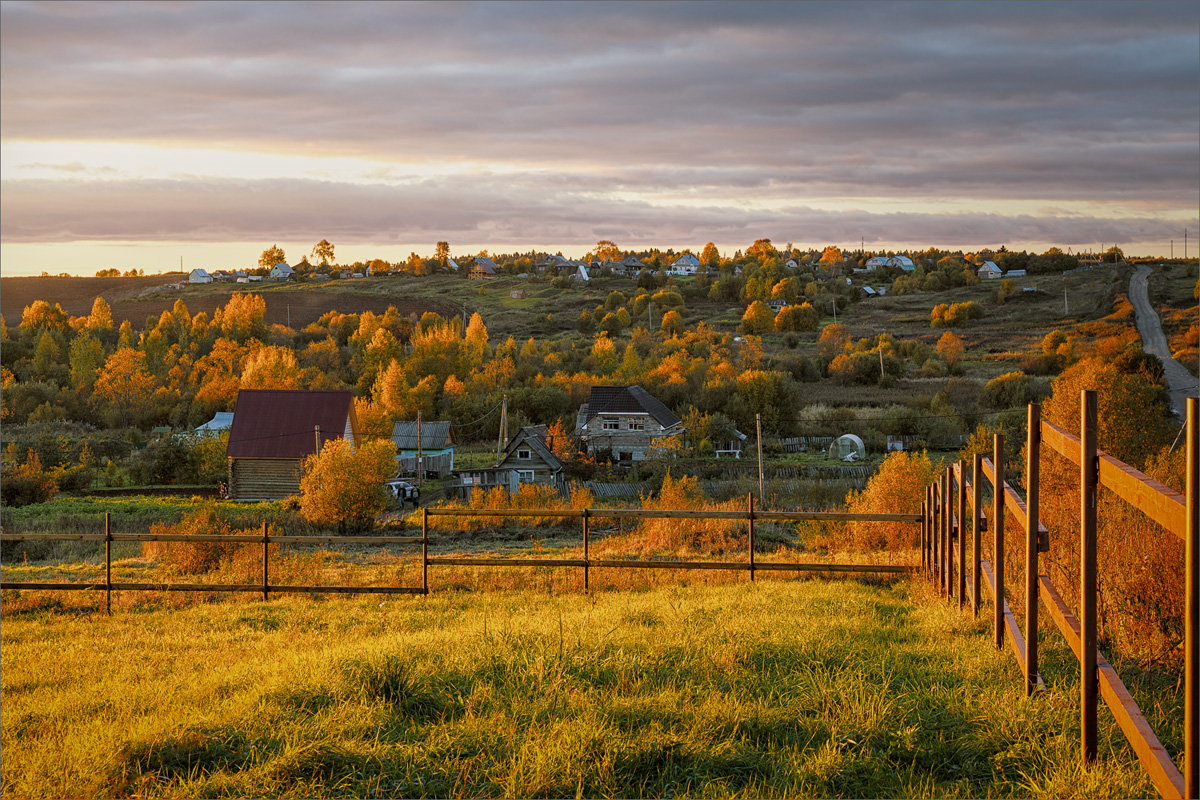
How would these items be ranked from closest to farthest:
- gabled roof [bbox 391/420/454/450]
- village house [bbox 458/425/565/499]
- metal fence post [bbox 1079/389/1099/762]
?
metal fence post [bbox 1079/389/1099/762]
village house [bbox 458/425/565/499]
gabled roof [bbox 391/420/454/450]

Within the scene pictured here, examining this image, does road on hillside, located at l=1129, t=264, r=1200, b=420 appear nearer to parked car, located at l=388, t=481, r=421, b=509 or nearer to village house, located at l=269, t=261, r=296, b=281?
parked car, located at l=388, t=481, r=421, b=509

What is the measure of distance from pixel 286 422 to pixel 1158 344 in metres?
66.2

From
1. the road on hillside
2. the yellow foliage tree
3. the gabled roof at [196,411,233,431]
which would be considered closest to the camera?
the yellow foliage tree

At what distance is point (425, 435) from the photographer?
182 feet

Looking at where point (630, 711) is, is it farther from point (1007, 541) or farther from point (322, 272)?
point (322, 272)

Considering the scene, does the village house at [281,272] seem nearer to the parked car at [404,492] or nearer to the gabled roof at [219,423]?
the gabled roof at [219,423]

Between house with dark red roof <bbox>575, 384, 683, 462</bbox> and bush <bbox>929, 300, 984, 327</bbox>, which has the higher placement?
bush <bbox>929, 300, 984, 327</bbox>

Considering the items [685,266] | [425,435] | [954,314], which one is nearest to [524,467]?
[425,435]

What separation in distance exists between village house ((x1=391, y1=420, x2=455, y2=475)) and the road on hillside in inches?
1468

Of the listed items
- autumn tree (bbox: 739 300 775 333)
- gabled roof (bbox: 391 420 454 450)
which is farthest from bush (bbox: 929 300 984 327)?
gabled roof (bbox: 391 420 454 450)

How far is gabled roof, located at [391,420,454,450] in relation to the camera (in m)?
54.8

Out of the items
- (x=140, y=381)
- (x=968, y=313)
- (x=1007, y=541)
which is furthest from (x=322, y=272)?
(x=1007, y=541)

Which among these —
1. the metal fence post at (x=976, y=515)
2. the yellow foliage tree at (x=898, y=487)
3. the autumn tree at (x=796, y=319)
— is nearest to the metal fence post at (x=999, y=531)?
the metal fence post at (x=976, y=515)

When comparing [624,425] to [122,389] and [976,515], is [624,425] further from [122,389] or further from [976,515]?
[976,515]
